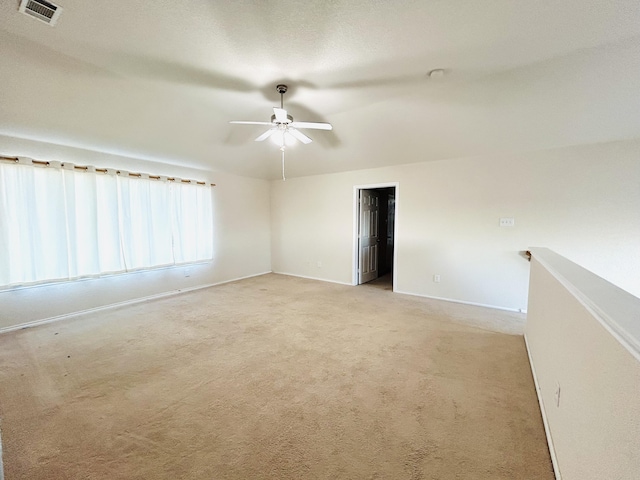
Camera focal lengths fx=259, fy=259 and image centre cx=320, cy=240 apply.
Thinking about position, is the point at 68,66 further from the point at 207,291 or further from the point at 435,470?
the point at 435,470

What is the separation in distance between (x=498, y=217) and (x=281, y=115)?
351 cm

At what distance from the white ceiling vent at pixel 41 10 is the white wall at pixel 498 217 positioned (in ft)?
14.0

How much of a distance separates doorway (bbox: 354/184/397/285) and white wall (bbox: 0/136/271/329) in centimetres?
248

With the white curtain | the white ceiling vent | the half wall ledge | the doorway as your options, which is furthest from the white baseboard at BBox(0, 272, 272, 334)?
the half wall ledge

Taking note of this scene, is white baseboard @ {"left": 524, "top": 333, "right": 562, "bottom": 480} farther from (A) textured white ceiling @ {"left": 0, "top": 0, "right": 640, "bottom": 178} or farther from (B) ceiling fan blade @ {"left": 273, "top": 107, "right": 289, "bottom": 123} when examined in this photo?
(B) ceiling fan blade @ {"left": 273, "top": 107, "right": 289, "bottom": 123}

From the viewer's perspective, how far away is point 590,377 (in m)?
1.07

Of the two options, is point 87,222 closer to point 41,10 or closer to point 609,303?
point 41,10

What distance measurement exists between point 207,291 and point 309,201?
2.86m

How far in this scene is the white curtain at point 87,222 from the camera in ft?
10.4

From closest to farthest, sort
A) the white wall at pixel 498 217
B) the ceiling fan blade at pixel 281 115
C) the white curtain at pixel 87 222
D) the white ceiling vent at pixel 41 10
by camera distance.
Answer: the white ceiling vent at pixel 41 10, the ceiling fan blade at pixel 281 115, the white curtain at pixel 87 222, the white wall at pixel 498 217

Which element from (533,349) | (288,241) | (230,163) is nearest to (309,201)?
(288,241)

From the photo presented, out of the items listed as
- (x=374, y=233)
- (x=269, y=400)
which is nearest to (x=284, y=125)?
(x=269, y=400)

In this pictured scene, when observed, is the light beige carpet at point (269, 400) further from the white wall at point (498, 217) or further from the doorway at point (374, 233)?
the doorway at point (374, 233)

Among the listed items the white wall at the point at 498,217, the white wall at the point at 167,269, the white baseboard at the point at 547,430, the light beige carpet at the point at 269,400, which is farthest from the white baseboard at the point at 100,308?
the white baseboard at the point at 547,430
